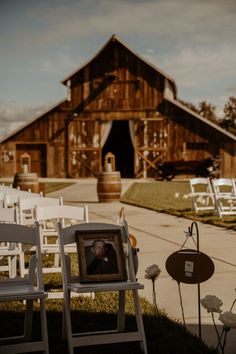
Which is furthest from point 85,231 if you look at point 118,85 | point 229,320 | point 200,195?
point 118,85

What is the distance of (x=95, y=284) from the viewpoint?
4996 millimetres

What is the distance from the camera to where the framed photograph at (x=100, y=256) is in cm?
507

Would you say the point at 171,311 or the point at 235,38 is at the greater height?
the point at 235,38

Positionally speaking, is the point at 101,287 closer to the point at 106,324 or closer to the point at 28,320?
the point at 28,320

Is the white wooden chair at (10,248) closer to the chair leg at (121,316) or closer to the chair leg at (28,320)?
the chair leg at (28,320)

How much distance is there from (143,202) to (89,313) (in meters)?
A: 14.3

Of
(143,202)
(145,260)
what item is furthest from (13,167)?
(145,260)

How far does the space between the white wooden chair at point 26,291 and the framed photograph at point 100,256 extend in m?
0.34

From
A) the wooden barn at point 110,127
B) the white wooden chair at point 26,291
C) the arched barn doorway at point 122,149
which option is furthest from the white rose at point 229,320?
the arched barn doorway at point 122,149

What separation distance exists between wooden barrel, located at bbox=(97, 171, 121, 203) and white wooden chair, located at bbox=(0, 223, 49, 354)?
1529 centimetres

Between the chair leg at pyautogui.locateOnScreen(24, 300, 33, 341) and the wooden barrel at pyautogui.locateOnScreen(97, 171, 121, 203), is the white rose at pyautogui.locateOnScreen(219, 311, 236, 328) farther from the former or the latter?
the wooden barrel at pyautogui.locateOnScreen(97, 171, 121, 203)

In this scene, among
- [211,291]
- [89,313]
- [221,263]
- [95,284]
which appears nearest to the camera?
[95,284]

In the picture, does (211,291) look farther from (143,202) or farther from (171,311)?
(143,202)

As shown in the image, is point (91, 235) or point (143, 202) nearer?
point (91, 235)
